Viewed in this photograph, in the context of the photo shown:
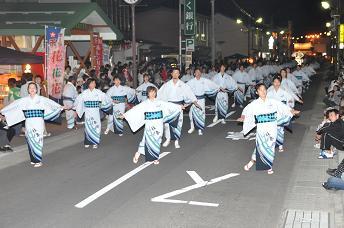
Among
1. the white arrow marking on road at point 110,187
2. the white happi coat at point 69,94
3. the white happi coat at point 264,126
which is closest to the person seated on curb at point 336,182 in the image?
the white happi coat at point 264,126

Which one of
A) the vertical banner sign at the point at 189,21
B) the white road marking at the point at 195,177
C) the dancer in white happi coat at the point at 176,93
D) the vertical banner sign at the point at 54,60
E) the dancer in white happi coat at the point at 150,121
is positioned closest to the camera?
the white road marking at the point at 195,177

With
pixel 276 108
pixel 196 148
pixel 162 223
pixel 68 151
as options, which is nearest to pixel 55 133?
pixel 68 151

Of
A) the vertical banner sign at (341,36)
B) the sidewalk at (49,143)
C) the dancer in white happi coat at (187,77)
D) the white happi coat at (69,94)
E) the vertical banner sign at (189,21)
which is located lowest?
the sidewalk at (49,143)

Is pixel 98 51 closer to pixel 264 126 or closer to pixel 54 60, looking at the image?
pixel 54 60

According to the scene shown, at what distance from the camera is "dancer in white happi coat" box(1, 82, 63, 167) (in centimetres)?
1059

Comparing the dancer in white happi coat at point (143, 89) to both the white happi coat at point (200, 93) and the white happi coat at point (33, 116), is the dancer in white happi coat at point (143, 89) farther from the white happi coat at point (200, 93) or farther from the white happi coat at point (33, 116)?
the white happi coat at point (33, 116)

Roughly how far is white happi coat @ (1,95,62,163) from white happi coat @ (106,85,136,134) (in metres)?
3.80

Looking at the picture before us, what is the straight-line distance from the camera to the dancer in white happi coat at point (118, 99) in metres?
14.8

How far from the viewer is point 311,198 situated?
8.02 m

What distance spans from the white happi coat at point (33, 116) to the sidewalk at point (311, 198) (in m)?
5.11

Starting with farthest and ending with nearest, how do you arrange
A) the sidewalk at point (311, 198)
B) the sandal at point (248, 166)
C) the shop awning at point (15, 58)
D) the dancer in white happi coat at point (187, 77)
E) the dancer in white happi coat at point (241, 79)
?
the dancer in white happi coat at point (241, 79), the dancer in white happi coat at point (187, 77), the shop awning at point (15, 58), the sandal at point (248, 166), the sidewalk at point (311, 198)

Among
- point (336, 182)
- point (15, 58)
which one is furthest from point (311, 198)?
point (15, 58)

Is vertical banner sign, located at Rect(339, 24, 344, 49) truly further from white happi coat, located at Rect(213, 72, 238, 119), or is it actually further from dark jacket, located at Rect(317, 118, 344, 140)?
dark jacket, located at Rect(317, 118, 344, 140)

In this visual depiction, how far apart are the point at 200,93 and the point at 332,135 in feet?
17.7
